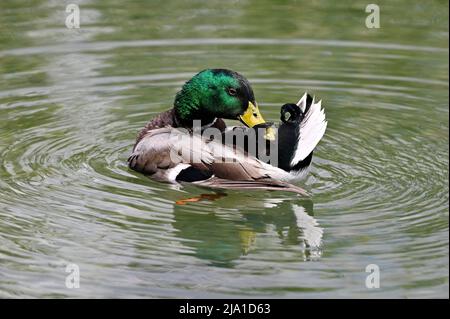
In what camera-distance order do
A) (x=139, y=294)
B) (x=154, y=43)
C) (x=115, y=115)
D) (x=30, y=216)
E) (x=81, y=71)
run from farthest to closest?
(x=154, y=43) → (x=81, y=71) → (x=115, y=115) → (x=30, y=216) → (x=139, y=294)

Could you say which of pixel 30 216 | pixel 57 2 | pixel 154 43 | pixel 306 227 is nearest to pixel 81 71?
pixel 154 43

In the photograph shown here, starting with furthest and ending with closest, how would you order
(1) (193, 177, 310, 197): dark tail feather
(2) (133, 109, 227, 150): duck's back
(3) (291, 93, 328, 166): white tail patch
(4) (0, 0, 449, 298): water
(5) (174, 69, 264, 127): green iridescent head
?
1. (2) (133, 109, 227, 150): duck's back
2. (5) (174, 69, 264, 127): green iridescent head
3. (3) (291, 93, 328, 166): white tail patch
4. (1) (193, 177, 310, 197): dark tail feather
5. (4) (0, 0, 449, 298): water

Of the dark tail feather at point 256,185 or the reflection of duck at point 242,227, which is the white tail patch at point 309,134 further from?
the reflection of duck at point 242,227

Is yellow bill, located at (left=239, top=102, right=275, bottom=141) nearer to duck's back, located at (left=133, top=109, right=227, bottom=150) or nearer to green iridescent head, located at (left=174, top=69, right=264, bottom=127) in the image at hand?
green iridescent head, located at (left=174, top=69, right=264, bottom=127)

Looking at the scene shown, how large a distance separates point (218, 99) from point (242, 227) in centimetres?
164

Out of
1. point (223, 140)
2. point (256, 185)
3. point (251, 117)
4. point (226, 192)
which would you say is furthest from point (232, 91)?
point (256, 185)

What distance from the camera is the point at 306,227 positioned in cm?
801

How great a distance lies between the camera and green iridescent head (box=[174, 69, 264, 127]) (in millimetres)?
9148

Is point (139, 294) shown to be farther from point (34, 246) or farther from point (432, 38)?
point (432, 38)

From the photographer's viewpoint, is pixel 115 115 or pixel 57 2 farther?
pixel 57 2

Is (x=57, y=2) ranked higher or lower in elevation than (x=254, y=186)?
higher

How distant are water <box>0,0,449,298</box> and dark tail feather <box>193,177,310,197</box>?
0.41 feet

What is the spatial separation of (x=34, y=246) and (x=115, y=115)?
10.2ft

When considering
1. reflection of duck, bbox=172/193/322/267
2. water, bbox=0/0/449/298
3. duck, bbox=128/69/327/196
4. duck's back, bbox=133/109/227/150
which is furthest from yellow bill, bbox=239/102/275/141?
reflection of duck, bbox=172/193/322/267
